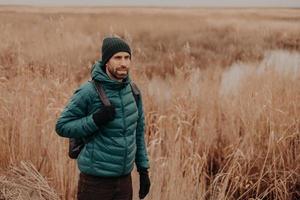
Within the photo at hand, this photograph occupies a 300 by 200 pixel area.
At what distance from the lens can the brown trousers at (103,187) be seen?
7.46ft

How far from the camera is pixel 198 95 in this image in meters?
4.92

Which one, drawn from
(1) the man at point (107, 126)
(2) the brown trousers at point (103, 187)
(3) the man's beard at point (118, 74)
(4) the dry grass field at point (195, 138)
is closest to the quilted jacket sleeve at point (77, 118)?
(1) the man at point (107, 126)

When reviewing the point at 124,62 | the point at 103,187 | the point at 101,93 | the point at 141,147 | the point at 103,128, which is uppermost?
the point at 124,62

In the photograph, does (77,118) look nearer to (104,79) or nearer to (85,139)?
(85,139)

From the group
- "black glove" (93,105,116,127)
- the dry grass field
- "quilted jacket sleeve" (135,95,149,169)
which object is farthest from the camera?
the dry grass field

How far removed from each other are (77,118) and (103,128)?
12 cm

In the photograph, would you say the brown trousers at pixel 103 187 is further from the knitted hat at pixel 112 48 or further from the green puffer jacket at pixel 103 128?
the knitted hat at pixel 112 48

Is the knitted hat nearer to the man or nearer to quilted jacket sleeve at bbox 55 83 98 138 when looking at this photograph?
the man

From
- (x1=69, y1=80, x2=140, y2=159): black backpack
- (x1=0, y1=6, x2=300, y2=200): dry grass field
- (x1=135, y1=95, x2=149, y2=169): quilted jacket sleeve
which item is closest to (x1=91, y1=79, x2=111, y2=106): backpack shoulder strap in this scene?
(x1=69, y1=80, x2=140, y2=159): black backpack

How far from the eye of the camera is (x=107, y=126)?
7.29 ft

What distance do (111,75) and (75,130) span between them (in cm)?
29

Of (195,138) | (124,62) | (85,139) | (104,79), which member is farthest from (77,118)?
(195,138)

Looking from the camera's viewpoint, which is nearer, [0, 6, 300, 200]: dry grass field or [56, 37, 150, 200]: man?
[56, 37, 150, 200]: man

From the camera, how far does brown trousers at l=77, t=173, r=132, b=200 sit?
2.27m
